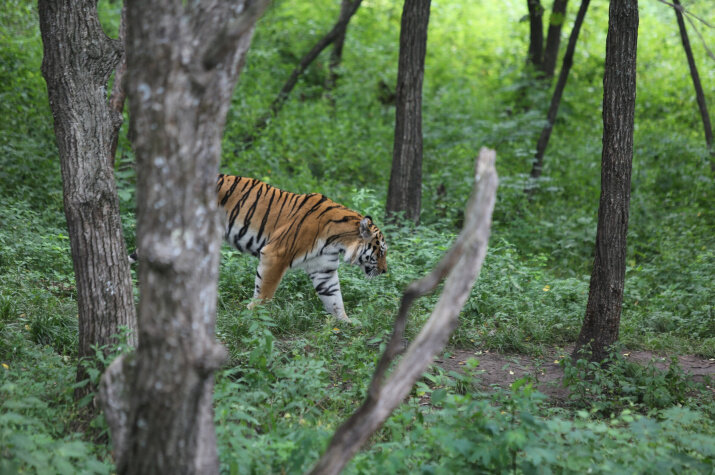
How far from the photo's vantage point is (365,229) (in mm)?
6789

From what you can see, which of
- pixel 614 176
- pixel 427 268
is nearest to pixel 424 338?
pixel 614 176

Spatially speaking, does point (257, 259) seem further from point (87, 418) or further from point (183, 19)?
point (183, 19)

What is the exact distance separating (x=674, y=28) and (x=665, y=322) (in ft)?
47.2

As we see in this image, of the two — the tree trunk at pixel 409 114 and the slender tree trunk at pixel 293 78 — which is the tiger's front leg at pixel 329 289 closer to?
the tree trunk at pixel 409 114

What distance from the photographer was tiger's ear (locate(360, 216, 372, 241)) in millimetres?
6777

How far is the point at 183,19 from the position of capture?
8.62 feet

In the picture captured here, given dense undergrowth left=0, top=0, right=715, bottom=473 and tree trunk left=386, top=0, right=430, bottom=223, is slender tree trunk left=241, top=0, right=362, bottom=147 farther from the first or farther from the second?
tree trunk left=386, top=0, right=430, bottom=223

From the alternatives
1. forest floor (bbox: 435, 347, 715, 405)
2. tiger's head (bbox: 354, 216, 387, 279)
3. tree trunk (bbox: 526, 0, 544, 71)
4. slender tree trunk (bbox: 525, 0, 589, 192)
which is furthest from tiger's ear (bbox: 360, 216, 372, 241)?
tree trunk (bbox: 526, 0, 544, 71)

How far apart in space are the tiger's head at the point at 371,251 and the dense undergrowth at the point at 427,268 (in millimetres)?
212

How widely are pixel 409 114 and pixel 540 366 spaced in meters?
4.14

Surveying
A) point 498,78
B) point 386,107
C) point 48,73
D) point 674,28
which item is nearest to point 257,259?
point 48,73

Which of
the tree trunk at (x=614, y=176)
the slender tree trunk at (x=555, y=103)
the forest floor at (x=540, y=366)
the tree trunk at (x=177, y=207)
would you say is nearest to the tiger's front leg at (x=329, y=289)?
the forest floor at (x=540, y=366)

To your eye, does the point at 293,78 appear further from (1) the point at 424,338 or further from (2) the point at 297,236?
(1) the point at 424,338

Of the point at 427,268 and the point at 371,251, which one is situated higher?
the point at 371,251
